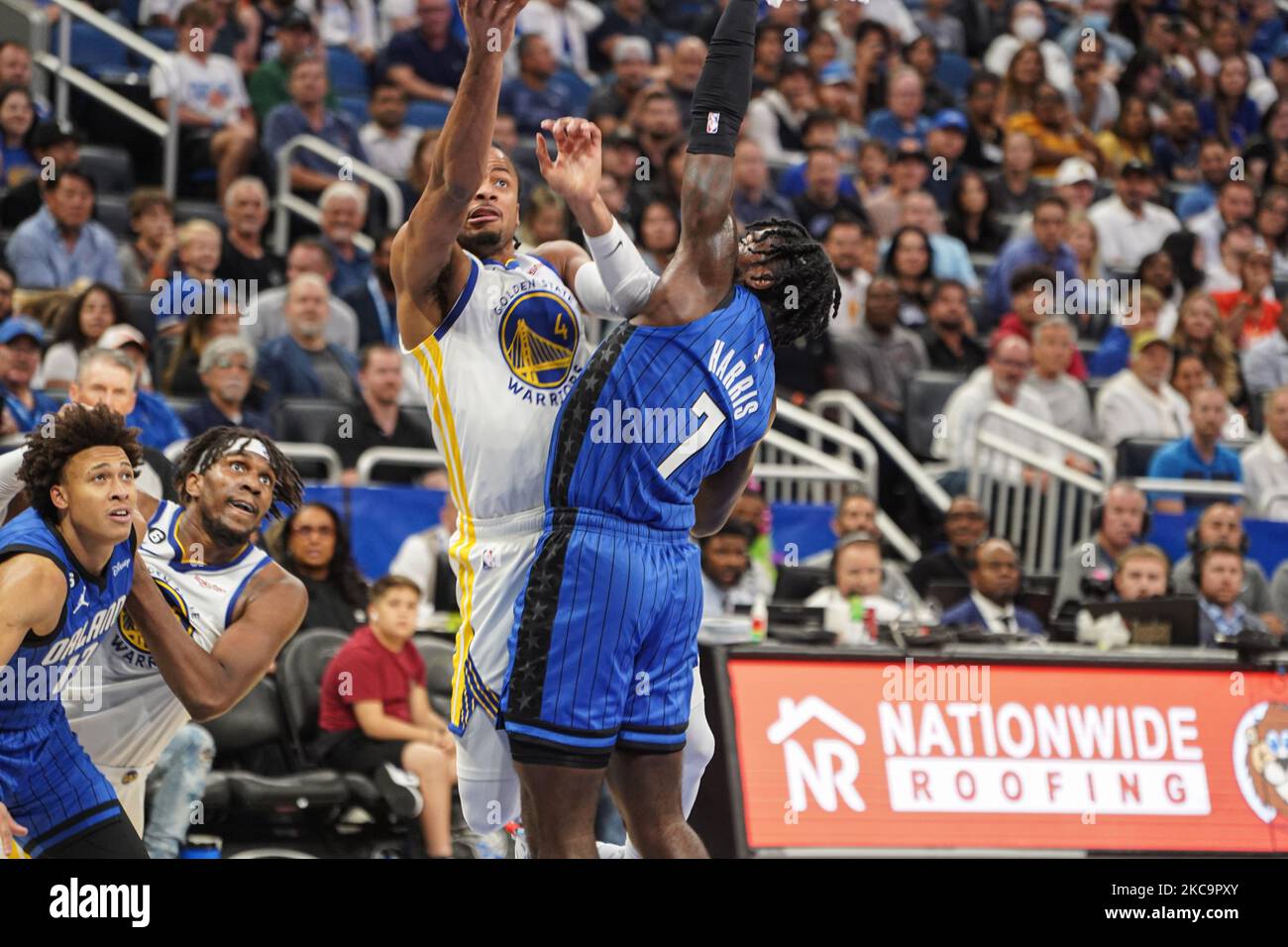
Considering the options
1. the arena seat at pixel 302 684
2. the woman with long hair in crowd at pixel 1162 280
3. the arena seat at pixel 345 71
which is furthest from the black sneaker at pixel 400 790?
the woman with long hair in crowd at pixel 1162 280

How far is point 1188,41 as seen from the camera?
1694 cm

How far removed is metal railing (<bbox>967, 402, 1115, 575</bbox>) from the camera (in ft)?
36.0

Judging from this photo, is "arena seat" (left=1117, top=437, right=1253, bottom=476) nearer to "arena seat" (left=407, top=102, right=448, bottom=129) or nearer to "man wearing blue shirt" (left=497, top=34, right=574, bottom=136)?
"man wearing blue shirt" (left=497, top=34, right=574, bottom=136)

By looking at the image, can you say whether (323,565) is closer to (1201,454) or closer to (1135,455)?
(1135,455)

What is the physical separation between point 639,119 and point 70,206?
3.69 m

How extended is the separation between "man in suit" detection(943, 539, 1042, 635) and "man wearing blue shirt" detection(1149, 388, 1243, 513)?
199cm

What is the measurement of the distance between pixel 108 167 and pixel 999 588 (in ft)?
18.8

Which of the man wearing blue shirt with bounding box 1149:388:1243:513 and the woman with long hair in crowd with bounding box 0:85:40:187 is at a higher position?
the woman with long hair in crowd with bounding box 0:85:40:187

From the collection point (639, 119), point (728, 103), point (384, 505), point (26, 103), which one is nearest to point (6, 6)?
point (26, 103)

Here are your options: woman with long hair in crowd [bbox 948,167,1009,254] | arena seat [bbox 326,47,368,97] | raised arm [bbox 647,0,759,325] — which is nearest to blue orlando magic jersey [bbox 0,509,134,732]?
raised arm [bbox 647,0,759,325]

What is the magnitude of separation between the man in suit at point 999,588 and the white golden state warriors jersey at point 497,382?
14.6 feet

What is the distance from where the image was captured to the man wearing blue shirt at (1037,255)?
12727 mm

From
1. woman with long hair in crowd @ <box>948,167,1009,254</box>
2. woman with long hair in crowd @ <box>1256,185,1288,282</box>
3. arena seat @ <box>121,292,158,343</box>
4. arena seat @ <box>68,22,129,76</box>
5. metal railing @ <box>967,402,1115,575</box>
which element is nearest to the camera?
arena seat @ <box>121,292,158,343</box>
